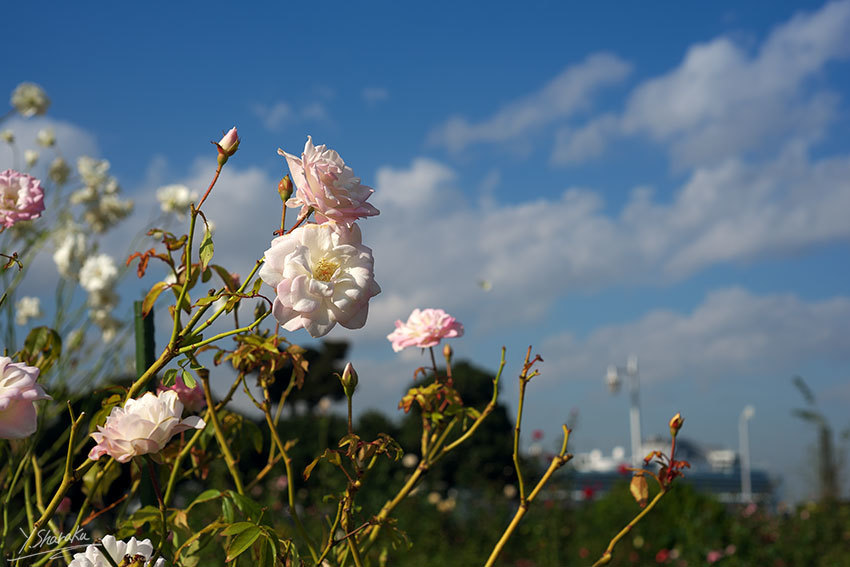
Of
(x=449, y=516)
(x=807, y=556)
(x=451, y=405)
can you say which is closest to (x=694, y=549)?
(x=807, y=556)

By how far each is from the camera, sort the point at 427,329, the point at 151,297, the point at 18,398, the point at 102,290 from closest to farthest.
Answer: the point at 18,398
the point at 151,297
the point at 427,329
the point at 102,290

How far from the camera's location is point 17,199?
4.62ft

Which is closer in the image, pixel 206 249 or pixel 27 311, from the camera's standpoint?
pixel 206 249

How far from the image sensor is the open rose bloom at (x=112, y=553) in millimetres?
921

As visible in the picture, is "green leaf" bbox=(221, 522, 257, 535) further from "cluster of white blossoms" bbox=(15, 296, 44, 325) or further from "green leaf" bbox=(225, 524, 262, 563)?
"cluster of white blossoms" bbox=(15, 296, 44, 325)

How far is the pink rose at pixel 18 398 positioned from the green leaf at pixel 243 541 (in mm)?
277

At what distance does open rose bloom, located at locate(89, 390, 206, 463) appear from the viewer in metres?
0.97

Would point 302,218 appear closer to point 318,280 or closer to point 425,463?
point 318,280

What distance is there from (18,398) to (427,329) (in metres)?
0.86

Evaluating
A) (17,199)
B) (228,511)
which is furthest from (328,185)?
(17,199)

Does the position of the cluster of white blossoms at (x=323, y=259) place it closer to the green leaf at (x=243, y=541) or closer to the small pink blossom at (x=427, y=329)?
the green leaf at (x=243, y=541)

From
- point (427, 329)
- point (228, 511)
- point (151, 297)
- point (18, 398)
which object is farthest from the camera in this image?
point (427, 329)

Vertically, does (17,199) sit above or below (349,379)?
above

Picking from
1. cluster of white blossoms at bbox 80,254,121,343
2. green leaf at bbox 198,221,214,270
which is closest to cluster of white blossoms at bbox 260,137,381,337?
green leaf at bbox 198,221,214,270
